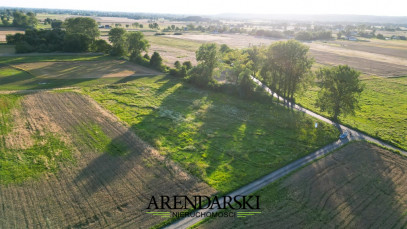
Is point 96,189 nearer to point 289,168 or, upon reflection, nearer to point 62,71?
point 289,168

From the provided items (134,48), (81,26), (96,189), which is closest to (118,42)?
(134,48)

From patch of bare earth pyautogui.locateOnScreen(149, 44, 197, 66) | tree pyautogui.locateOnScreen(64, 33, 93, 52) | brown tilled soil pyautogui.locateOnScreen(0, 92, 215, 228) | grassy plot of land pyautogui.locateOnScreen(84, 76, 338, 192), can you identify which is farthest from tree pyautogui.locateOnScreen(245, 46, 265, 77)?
tree pyautogui.locateOnScreen(64, 33, 93, 52)

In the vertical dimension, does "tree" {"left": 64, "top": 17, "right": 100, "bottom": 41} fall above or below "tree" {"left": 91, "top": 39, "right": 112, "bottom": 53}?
above

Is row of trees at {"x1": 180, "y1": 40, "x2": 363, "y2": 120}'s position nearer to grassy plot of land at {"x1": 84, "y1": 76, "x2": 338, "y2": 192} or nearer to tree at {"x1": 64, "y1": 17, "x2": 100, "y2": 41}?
grassy plot of land at {"x1": 84, "y1": 76, "x2": 338, "y2": 192}

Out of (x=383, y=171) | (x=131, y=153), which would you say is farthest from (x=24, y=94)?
(x=383, y=171)

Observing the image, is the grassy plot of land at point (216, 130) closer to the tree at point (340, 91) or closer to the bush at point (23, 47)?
the tree at point (340, 91)

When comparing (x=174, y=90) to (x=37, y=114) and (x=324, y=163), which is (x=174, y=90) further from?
(x=324, y=163)

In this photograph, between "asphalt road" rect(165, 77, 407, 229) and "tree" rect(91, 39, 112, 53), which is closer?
"asphalt road" rect(165, 77, 407, 229)
